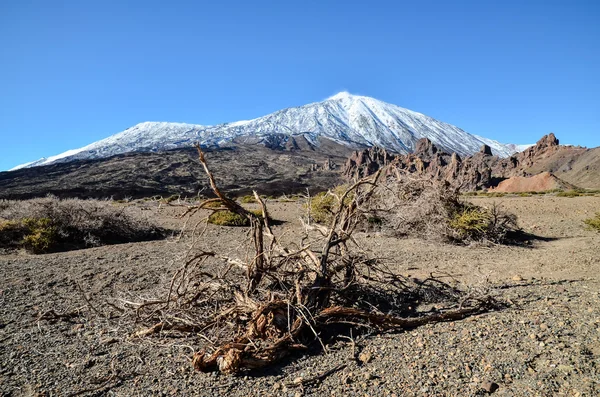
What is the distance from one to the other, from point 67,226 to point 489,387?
369 inches

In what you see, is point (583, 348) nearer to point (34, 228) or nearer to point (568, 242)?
point (568, 242)

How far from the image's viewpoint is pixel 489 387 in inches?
86.2

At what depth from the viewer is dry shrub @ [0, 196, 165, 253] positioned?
7.94 meters

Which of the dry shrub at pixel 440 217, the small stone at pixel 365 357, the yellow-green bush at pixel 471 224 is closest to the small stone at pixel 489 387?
the small stone at pixel 365 357

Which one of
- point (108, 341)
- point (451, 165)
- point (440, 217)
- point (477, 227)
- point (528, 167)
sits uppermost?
point (451, 165)

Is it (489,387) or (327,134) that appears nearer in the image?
(489,387)

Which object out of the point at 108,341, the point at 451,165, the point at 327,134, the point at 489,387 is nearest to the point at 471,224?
the point at 489,387

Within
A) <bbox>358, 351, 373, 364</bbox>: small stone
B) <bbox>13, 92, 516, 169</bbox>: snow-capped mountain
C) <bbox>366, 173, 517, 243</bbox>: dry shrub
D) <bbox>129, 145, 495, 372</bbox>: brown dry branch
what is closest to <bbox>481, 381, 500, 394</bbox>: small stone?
<bbox>358, 351, 373, 364</bbox>: small stone

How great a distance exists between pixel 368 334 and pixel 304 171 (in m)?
81.0

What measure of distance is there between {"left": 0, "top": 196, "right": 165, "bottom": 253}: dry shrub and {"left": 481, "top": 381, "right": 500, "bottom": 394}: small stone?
8292 mm

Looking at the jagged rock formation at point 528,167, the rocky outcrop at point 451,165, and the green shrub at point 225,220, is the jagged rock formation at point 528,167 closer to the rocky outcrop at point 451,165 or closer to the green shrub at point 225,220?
the rocky outcrop at point 451,165

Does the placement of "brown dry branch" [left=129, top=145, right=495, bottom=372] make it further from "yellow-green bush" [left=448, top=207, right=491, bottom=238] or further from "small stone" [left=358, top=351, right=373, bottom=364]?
"yellow-green bush" [left=448, top=207, right=491, bottom=238]

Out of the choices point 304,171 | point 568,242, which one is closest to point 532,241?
point 568,242

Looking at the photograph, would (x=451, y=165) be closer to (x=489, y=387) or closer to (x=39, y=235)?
(x=39, y=235)
